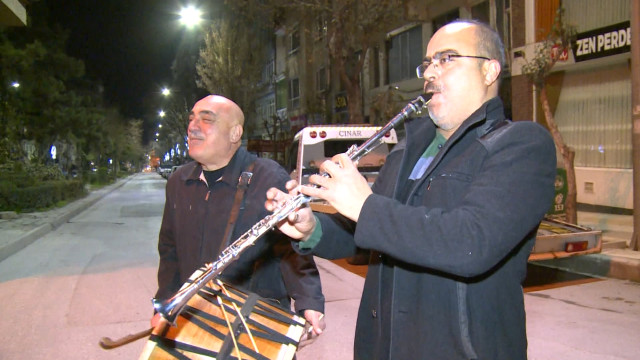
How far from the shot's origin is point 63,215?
1553 cm

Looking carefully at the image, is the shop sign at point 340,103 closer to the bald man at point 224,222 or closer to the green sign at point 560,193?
the green sign at point 560,193

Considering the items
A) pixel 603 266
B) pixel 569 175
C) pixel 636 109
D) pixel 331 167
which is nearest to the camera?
pixel 331 167

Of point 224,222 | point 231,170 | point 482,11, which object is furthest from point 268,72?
point 224,222

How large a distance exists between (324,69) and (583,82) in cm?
1843

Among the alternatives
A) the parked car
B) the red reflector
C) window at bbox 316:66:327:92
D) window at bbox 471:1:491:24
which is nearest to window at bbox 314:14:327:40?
window at bbox 471:1:491:24

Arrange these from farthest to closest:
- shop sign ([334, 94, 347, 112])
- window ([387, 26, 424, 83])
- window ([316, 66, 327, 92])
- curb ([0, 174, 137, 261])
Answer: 1. window ([316, 66, 327, 92])
2. shop sign ([334, 94, 347, 112])
3. window ([387, 26, 424, 83])
4. curb ([0, 174, 137, 261])

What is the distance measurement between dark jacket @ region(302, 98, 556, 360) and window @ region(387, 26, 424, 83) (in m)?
19.3

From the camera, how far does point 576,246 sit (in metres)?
6.96

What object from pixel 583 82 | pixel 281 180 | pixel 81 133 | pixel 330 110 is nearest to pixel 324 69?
pixel 330 110

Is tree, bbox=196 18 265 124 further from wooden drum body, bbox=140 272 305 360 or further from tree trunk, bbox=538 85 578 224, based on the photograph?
wooden drum body, bbox=140 272 305 360

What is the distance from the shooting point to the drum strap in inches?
101

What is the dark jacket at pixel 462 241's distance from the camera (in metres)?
1.39

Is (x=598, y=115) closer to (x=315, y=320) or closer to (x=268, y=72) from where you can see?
(x=315, y=320)

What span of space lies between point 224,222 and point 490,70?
153 cm
